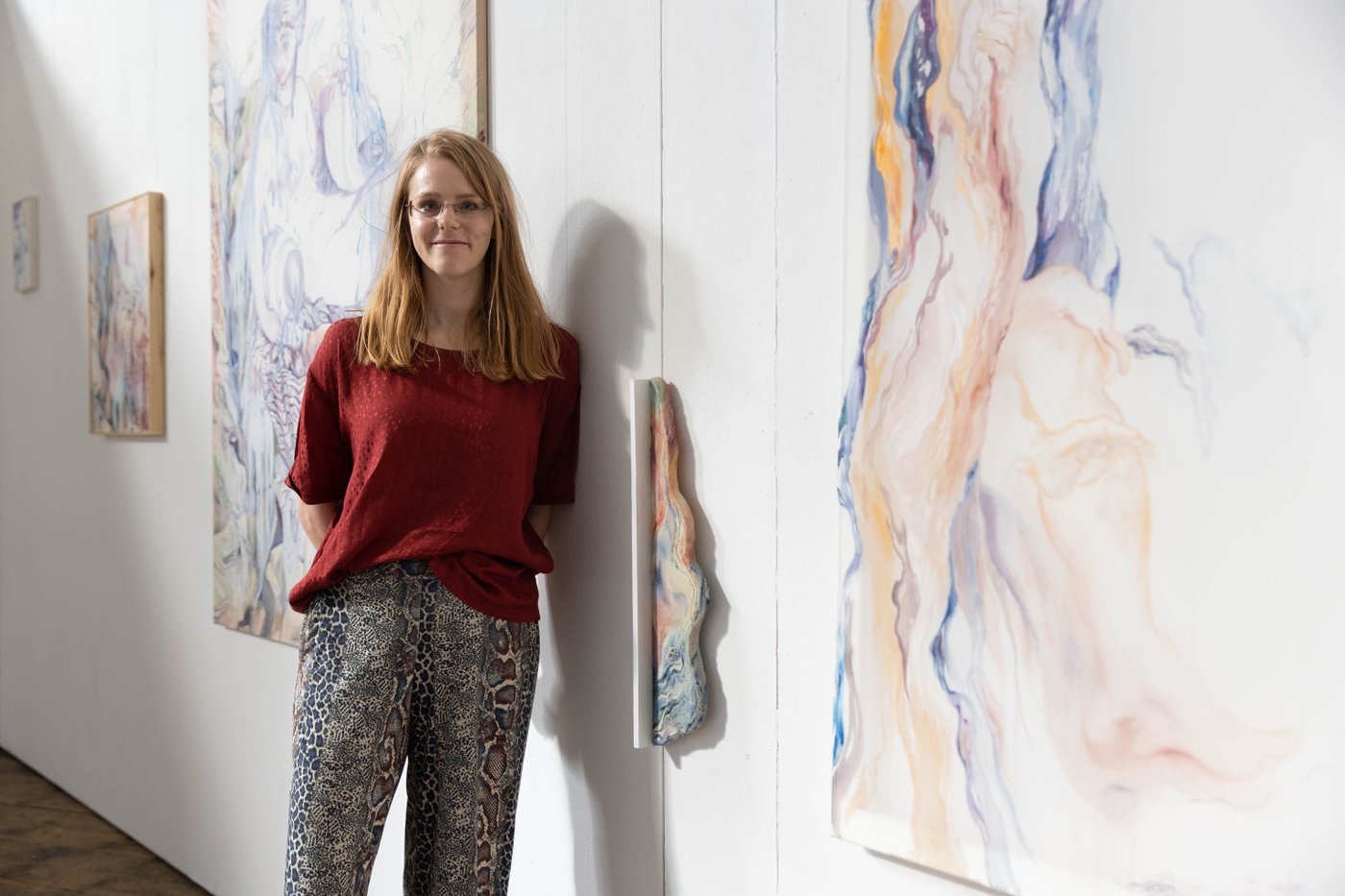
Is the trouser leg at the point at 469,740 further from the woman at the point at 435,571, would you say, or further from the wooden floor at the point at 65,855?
the wooden floor at the point at 65,855

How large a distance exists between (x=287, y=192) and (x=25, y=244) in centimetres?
228

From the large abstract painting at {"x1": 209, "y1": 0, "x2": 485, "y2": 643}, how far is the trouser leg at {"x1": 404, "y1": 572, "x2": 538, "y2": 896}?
926 mm

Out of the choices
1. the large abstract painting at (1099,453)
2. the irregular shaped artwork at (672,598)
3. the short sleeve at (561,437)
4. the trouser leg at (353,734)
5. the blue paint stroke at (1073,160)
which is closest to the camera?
the large abstract painting at (1099,453)

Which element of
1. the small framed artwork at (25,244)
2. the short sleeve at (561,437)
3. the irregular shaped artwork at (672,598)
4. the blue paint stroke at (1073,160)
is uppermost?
the small framed artwork at (25,244)

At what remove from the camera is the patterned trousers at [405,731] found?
199 cm

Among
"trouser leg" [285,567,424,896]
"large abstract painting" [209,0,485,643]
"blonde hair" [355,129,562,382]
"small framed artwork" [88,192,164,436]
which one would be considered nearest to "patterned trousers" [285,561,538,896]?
"trouser leg" [285,567,424,896]

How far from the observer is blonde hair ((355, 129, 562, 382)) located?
6.66ft

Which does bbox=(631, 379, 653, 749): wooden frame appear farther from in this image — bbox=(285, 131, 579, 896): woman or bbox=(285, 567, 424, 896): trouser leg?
bbox=(285, 567, 424, 896): trouser leg

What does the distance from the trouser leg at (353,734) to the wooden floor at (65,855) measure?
169 centimetres

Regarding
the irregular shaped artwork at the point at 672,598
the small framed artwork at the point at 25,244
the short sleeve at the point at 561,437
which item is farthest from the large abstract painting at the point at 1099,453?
the small framed artwork at the point at 25,244

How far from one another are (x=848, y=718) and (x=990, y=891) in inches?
10.9

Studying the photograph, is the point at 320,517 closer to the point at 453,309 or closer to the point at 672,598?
the point at 453,309

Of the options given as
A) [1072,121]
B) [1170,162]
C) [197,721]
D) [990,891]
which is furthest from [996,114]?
[197,721]

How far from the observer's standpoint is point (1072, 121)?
134 cm
